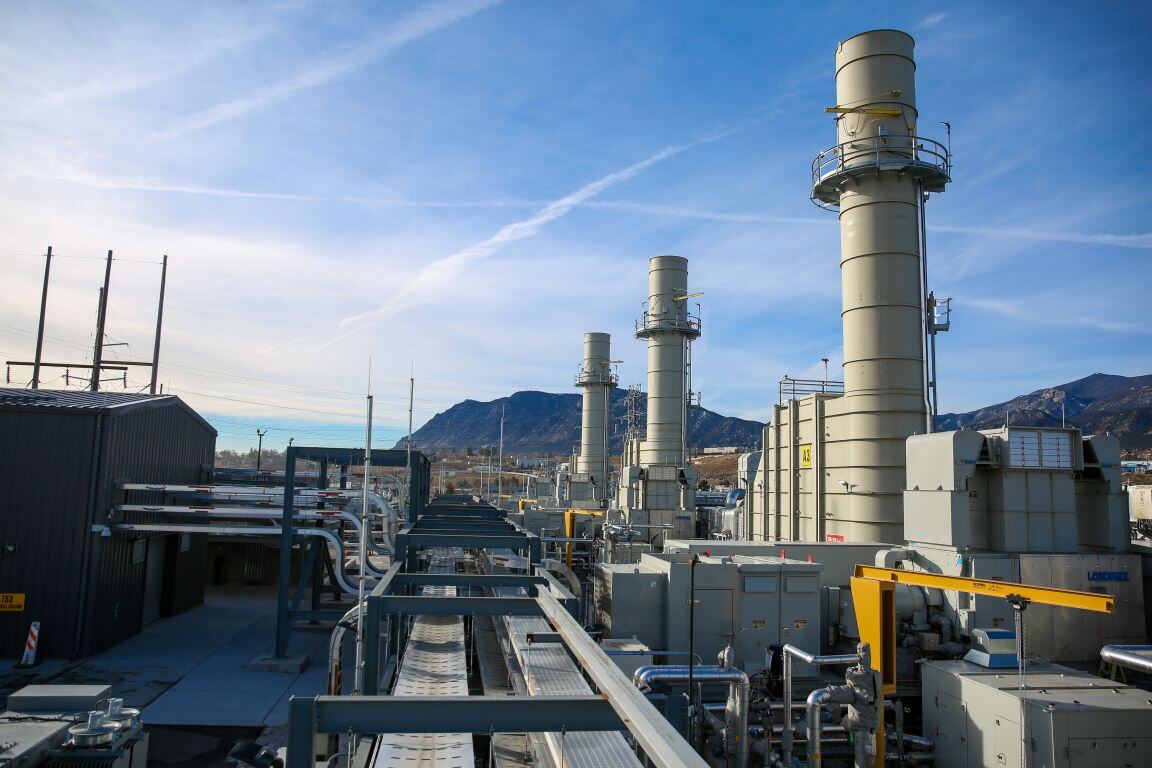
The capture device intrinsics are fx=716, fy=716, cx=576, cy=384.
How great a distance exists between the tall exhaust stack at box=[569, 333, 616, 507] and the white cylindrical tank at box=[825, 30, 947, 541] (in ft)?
103

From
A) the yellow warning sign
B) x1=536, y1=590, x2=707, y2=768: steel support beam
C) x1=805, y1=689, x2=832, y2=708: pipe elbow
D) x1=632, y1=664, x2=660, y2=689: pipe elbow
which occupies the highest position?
x1=536, y1=590, x2=707, y2=768: steel support beam

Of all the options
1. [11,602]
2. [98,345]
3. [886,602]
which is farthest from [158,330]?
[886,602]

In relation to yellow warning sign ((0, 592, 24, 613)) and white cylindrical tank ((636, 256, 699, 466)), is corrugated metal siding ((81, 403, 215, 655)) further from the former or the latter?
white cylindrical tank ((636, 256, 699, 466))

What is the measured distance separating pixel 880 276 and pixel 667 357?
18992mm

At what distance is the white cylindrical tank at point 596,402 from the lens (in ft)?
168

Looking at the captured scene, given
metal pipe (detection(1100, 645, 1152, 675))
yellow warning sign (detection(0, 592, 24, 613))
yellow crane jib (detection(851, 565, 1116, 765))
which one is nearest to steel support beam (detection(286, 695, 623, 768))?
yellow crane jib (detection(851, 565, 1116, 765))

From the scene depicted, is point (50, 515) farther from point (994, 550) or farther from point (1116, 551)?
point (1116, 551)

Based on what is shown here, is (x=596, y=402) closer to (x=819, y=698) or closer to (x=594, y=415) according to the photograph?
(x=594, y=415)

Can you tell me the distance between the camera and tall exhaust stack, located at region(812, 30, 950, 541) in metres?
18.1

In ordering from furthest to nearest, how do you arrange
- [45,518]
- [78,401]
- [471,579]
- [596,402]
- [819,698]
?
[596,402] < [78,401] < [45,518] < [819,698] < [471,579]

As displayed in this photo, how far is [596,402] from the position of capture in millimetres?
52219

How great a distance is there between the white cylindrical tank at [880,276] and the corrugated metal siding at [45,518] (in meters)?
19.9

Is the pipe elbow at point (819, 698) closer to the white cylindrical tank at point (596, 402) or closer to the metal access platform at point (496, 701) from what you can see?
the metal access platform at point (496, 701)

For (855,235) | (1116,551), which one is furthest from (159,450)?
(1116,551)
